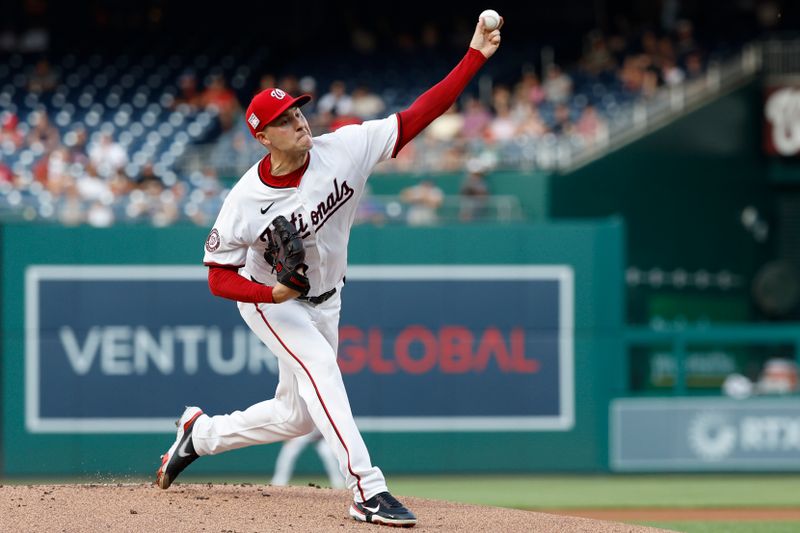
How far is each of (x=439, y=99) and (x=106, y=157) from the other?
9.97 m

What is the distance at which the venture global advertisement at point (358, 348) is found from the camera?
11.8 meters

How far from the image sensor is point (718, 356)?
15.3 m

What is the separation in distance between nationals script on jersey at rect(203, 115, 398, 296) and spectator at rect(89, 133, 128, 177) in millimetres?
9222

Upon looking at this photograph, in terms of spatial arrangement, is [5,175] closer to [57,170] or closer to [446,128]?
[57,170]

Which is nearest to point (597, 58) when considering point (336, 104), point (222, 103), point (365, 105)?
point (365, 105)

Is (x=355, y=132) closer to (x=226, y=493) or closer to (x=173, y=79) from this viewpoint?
(x=226, y=493)

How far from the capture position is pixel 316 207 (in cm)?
562

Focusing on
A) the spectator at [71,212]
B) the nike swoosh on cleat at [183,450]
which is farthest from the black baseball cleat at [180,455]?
the spectator at [71,212]

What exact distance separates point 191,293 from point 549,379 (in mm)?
A: 3274

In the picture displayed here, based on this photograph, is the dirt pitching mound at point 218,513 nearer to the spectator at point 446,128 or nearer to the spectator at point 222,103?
the spectator at point 446,128

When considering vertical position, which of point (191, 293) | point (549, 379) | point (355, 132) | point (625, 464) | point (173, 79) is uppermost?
point (173, 79)

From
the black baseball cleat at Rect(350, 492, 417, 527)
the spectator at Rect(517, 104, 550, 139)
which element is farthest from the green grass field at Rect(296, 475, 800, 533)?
the spectator at Rect(517, 104, 550, 139)

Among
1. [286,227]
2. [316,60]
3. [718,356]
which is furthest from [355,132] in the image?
[316,60]

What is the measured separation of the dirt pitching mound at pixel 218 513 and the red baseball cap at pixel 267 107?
64.8 inches
